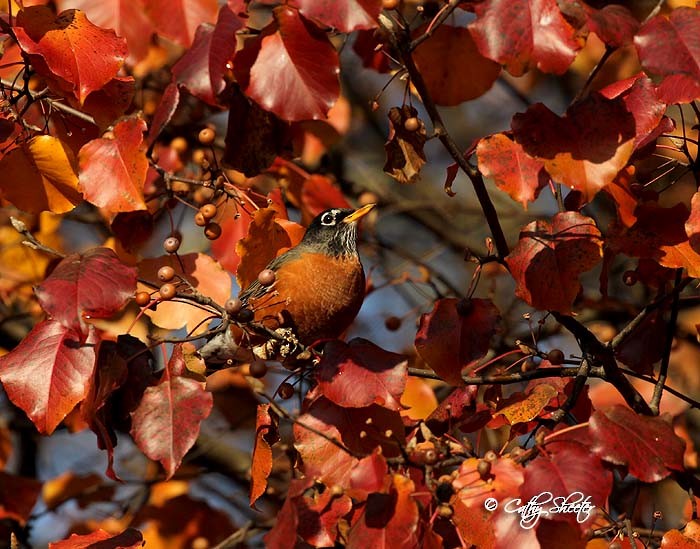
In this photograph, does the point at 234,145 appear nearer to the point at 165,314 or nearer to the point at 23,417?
the point at 165,314

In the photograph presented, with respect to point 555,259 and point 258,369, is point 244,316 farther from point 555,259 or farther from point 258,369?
point 555,259

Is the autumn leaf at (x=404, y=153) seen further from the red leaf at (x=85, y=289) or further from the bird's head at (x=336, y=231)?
the bird's head at (x=336, y=231)

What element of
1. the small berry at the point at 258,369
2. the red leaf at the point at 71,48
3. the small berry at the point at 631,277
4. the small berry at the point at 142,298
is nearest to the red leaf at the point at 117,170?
the red leaf at the point at 71,48

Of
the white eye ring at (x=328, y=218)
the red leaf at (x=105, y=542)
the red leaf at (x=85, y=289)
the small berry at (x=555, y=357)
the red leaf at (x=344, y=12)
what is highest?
the red leaf at (x=344, y=12)

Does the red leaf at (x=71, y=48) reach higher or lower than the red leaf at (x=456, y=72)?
higher

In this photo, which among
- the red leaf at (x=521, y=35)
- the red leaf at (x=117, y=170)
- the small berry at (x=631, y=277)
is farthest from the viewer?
the small berry at (x=631, y=277)

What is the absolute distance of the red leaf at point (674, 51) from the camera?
189cm

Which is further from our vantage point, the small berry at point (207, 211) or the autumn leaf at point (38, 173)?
the small berry at point (207, 211)

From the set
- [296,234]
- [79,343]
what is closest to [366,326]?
[296,234]

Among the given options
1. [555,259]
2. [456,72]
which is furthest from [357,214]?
[555,259]

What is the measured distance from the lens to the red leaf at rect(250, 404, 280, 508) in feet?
7.14

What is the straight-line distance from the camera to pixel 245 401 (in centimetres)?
533

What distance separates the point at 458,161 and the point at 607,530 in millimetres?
934

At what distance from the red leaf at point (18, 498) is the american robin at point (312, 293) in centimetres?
145
